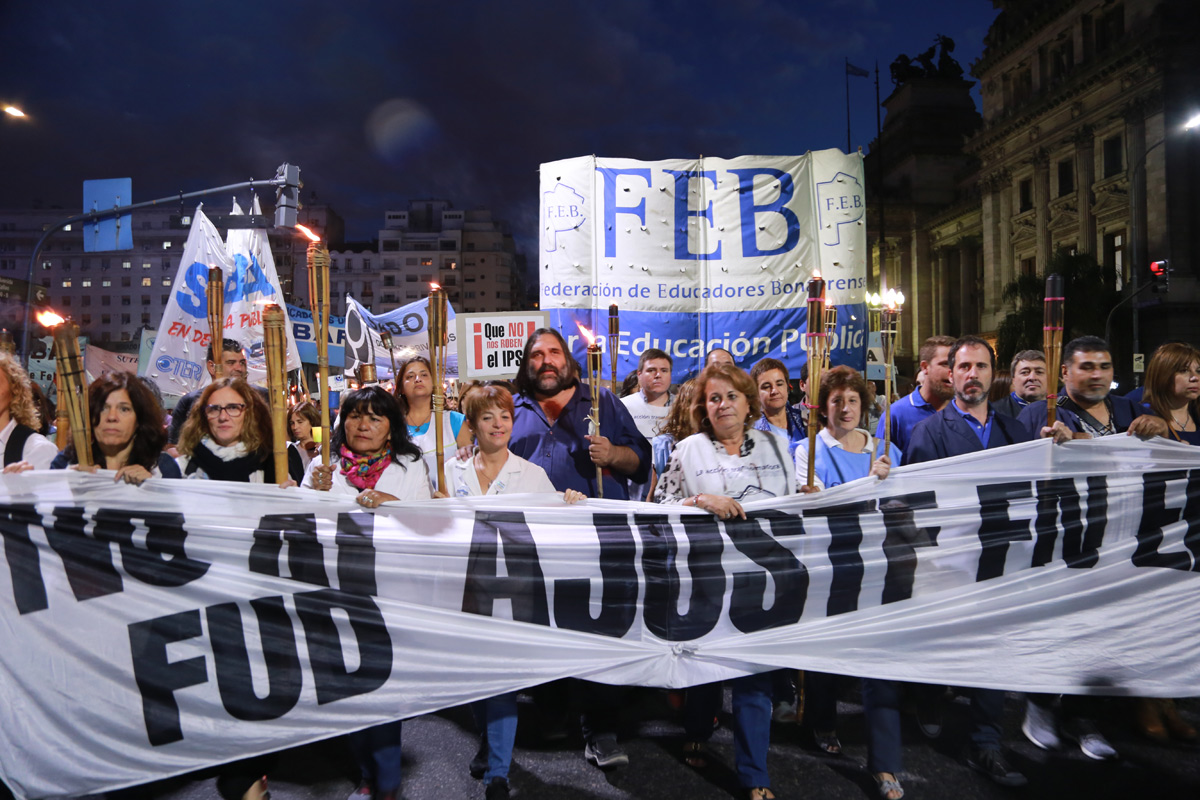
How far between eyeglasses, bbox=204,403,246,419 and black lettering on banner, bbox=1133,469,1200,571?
4.00 meters

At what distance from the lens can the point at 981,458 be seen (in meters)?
3.46

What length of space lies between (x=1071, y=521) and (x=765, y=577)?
55.0 inches

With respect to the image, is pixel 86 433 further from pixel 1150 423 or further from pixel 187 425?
pixel 1150 423

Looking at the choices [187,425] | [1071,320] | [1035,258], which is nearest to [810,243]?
[187,425]

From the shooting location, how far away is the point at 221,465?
353cm

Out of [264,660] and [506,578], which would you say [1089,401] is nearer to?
[506,578]

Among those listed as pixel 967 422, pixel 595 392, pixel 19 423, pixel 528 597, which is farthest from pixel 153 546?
pixel 967 422

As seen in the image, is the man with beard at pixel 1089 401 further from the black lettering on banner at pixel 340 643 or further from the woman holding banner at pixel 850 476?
the black lettering on banner at pixel 340 643

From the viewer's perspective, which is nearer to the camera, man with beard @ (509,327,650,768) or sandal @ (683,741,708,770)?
sandal @ (683,741,708,770)

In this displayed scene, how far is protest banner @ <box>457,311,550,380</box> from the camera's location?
16.9ft

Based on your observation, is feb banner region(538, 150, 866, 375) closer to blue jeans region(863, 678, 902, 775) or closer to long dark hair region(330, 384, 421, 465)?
long dark hair region(330, 384, 421, 465)

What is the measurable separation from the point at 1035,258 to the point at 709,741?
38045 millimetres

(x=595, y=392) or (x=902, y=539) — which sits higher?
(x=595, y=392)

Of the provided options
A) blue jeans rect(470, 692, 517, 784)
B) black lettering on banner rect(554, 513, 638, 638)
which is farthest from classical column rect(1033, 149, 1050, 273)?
blue jeans rect(470, 692, 517, 784)
